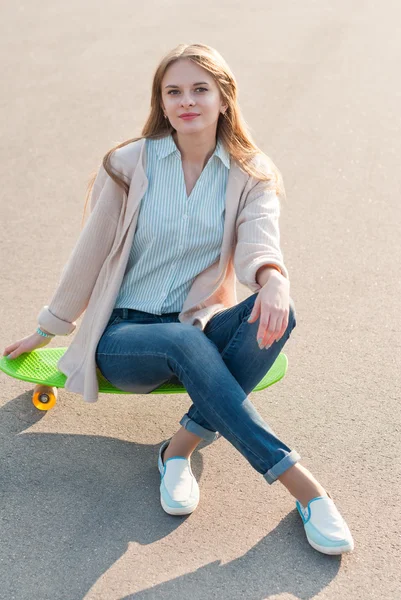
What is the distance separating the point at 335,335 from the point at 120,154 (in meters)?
1.58

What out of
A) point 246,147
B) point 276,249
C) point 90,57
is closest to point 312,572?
point 276,249

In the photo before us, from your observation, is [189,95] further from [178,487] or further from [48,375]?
[178,487]

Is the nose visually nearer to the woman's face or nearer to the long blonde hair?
the woman's face

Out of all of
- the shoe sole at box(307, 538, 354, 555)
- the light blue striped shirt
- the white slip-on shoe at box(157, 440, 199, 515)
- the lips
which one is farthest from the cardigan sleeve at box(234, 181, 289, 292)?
the shoe sole at box(307, 538, 354, 555)

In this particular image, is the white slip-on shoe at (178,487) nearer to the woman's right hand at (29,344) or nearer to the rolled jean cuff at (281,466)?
the rolled jean cuff at (281,466)

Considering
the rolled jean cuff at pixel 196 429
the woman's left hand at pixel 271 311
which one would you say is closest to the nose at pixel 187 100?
the woman's left hand at pixel 271 311

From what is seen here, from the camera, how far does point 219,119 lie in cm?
405

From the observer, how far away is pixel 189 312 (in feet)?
12.8

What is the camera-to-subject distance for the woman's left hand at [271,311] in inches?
138

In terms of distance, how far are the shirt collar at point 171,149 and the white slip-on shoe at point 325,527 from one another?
138 cm

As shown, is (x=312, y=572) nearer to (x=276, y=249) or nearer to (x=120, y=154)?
(x=276, y=249)

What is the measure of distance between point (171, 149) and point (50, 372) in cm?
103

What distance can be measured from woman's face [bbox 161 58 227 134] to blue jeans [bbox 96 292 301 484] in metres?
0.74

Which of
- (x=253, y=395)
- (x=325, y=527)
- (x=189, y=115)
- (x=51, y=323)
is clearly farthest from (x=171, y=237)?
(x=325, y=527)
